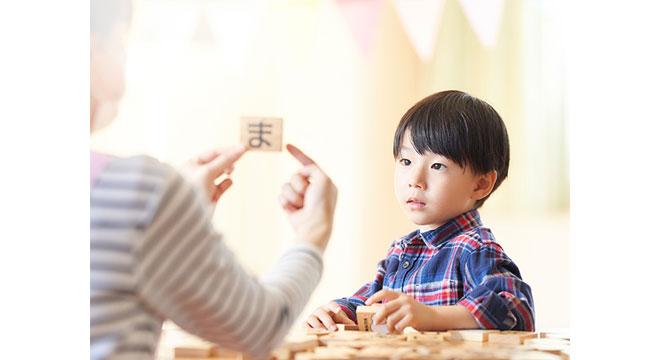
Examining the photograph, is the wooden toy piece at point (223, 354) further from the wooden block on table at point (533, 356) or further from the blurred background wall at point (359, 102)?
the wooden block on table at point (533, 356)

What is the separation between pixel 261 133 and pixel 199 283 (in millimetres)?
279

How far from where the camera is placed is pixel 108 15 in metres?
0.81

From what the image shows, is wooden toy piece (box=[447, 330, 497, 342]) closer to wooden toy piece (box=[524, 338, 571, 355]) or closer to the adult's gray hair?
wooden toy piece (box=[524, 338, 571, 355])

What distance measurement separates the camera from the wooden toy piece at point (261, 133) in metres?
0.85

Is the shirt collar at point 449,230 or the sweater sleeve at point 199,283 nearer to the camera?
the sweater sleeve at point 199,283

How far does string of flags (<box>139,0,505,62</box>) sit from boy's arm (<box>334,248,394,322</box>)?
0.76 feet

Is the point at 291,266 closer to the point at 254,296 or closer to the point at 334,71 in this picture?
the point at 254,296

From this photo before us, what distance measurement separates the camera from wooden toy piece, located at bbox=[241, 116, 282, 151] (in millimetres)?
854

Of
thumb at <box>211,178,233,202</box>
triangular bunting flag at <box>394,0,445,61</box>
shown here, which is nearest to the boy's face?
triangular bunting flag at <box>394,0,445,61</box>

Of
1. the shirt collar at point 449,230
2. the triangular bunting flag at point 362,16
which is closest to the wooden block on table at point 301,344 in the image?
the shirt collar at point 449,230

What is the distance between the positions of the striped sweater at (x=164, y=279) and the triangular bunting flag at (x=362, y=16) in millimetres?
348

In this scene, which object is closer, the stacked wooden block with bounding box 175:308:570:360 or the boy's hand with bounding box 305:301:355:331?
the stacked wooden block with bounding box 175:308:570:360

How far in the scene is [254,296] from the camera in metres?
0.63

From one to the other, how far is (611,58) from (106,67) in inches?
22.0
